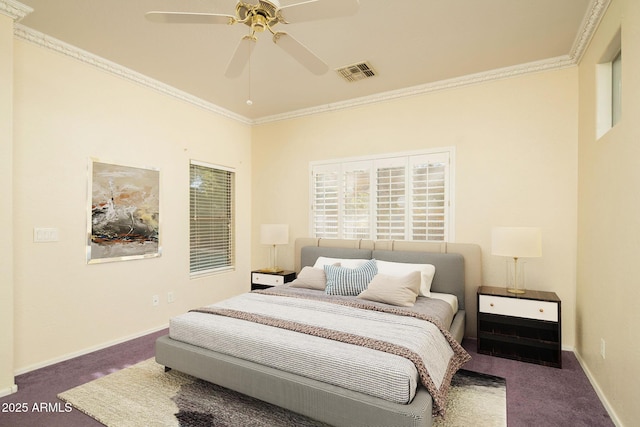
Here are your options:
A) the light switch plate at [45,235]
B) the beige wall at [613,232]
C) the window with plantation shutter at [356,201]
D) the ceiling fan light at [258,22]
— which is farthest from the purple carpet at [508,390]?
the ceiling fan light at [258,22]

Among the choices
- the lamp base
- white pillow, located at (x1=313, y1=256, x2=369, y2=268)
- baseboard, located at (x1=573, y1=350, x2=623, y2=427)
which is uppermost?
white pillow, located at (x1=313, y1=256, x2=369, y2=268)

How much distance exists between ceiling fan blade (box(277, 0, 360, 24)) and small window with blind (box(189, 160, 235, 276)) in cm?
308

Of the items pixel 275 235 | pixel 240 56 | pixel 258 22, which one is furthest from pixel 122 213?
pixel 258 22

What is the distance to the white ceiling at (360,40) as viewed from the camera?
258cm

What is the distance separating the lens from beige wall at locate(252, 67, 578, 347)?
11.1ft

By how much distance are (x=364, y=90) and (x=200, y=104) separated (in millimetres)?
2261

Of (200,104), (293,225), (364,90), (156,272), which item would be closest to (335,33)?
(364,90)

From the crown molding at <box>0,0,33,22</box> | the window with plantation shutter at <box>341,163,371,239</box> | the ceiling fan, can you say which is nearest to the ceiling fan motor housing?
the ceiling fan

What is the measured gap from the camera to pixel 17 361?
2.83 m

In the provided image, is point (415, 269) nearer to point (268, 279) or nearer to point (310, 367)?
point (310, 367)

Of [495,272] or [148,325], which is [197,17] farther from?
[495,272]

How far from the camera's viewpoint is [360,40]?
304 cm

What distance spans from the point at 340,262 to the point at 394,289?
1.02 meters

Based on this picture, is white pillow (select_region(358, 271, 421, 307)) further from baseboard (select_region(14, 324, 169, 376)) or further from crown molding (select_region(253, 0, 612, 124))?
baseboard (select_region(14, 324, 169, 376))
